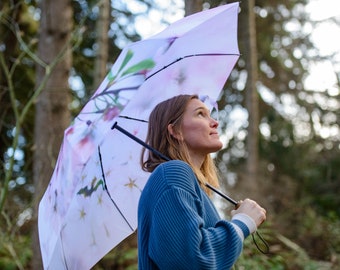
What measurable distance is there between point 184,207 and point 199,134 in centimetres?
54

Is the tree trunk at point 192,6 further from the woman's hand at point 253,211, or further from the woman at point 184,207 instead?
the woman's hand at point 253,211

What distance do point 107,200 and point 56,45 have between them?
394 centimetres

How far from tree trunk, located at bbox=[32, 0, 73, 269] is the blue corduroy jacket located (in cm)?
392

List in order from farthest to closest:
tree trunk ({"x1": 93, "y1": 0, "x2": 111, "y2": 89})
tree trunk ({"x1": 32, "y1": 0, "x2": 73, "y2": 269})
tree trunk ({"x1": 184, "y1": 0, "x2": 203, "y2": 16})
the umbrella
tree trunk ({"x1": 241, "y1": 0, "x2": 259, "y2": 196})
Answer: tree trunk ({"x1": 241, "y1": 0, "x2": 259, "y2": 196}) < tree trunk ({"x1": 93, "y1": 0, "x2": 111, "y2": 89}) < tree trunk ({"x1": 32, "y1": 0, "x2": 73, "y2": 269}) < tree trunk ({"x1": 184, "y1": 0, "x2": 203, "y2": 16}) < the umbrella

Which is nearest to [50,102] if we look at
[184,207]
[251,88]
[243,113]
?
[184,207]

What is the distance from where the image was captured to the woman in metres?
2.10

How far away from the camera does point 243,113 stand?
557 inches

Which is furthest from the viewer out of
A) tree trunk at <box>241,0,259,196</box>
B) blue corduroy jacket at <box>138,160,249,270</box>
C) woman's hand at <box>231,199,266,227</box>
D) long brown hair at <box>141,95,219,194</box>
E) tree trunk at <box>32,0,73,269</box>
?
tree trunk at <box>241,0,259,196</box>

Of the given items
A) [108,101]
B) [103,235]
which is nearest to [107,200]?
[103,235]

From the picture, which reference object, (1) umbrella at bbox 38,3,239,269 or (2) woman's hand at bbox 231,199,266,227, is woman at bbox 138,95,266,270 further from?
(1) umbrella at bbox 38,3,239,269

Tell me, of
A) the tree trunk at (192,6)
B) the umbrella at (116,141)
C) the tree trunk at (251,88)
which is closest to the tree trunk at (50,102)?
the tree trunk at (192,6)

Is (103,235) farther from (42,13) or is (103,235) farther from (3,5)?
(3,5)

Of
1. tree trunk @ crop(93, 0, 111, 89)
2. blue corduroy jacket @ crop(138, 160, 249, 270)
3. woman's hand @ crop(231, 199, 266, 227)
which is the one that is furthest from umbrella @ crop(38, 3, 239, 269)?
tree trunk @ crop(93, 0, 111, 89)

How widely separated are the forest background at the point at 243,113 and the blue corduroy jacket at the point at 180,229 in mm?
3856
